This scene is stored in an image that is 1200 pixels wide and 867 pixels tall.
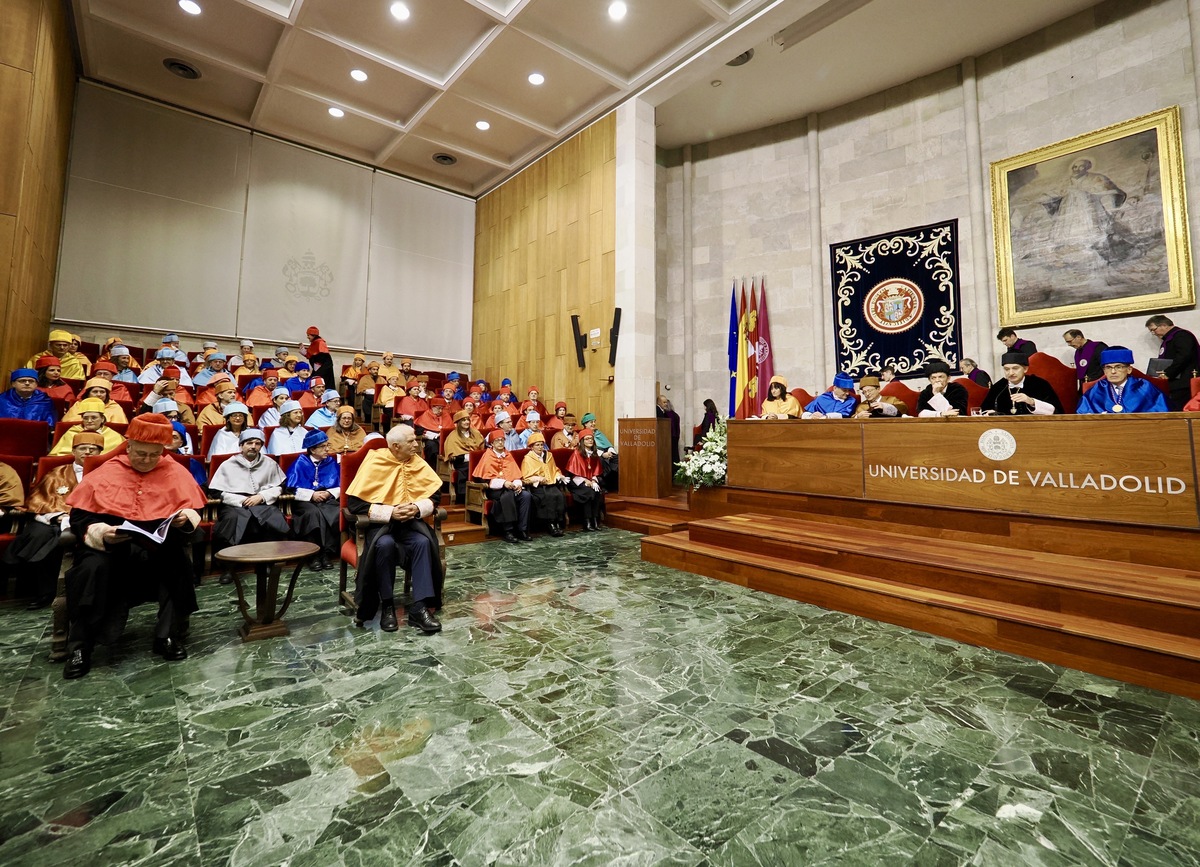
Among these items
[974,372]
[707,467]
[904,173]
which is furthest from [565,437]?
[904,173]

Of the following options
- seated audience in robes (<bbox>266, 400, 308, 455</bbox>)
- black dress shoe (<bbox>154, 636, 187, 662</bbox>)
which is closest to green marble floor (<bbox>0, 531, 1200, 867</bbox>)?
black dress shoe (<bbox>154, 636, 187, 662</bbox>)

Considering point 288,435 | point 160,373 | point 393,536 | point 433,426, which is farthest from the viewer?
point 433,426

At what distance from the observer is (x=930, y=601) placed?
2.91 m

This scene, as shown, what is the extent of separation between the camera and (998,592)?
9.47 feet

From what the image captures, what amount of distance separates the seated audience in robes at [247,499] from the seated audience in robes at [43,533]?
0.85 m

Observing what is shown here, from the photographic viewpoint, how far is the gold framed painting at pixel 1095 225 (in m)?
5.80

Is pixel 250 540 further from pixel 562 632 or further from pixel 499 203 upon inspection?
pixel 499 203

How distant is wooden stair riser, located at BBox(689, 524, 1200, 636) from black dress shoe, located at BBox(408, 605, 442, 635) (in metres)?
2.41

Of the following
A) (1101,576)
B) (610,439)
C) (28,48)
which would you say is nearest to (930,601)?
(1101,576)

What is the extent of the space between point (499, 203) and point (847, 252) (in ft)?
22.5

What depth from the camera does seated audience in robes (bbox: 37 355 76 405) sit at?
A: 517cm

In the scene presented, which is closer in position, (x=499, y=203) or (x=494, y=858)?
(x=494, y=858)

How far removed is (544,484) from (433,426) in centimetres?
223

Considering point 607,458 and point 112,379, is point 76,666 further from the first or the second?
point 607,458
